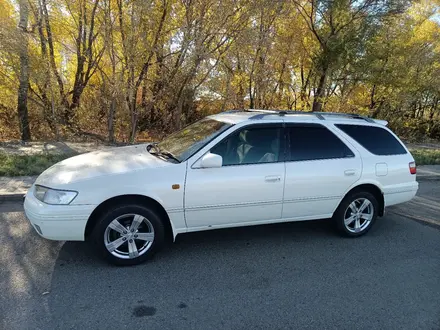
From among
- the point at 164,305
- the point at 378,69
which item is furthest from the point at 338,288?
the point at 378,69

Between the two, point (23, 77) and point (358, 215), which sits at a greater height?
point (23, 77)

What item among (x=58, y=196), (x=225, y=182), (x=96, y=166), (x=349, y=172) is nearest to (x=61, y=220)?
(x=58, y=196)

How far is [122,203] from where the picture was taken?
11.5 feet

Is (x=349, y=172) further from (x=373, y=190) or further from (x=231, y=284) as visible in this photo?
(x=231, y=284)

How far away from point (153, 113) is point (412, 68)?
39.8ft

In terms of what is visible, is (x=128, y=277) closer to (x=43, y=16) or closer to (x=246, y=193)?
(x=246, y=193)

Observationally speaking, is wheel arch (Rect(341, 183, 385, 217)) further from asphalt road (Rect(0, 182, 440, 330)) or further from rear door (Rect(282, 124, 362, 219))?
asphalt road (Rect(0, 182, 440, 330))

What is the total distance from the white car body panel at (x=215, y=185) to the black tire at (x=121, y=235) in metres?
0.14

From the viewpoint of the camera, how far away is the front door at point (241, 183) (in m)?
3.67

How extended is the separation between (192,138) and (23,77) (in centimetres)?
859

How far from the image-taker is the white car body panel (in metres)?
3.37

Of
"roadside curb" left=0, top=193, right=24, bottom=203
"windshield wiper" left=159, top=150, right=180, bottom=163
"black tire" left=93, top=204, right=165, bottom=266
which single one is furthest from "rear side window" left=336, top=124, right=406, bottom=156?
"roadside curb" left=0, top=193, right=24, bottom=203

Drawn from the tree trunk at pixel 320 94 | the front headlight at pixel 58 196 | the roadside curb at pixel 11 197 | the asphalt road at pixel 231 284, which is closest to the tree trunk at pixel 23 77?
the roadside curb at pixel 11 197

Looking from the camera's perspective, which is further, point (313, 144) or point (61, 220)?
point (313, 144)
